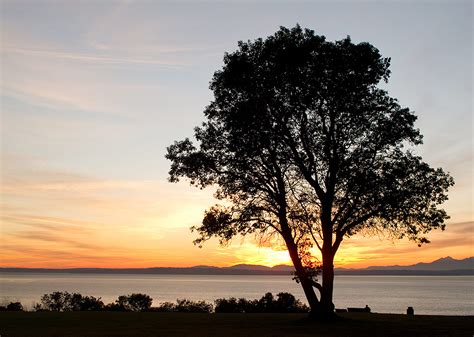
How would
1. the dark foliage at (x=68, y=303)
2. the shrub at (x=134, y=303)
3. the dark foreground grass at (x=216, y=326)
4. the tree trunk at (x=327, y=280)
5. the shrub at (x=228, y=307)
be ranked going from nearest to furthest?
the dark foreground grass at (x=216, y=326), the tree trunk at (x=327, y=280), the shrub at (x=228, y=307), the dark foliage at (x=68, y=303), the shrub at (x=134, y=303)

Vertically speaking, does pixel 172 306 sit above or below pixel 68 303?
below

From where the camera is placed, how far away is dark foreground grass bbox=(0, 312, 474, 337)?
29562 mm

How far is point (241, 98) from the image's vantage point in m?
39.1

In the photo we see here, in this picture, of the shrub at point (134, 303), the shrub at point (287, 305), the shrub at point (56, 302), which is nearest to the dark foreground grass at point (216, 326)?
the shrub at point (287, 305)

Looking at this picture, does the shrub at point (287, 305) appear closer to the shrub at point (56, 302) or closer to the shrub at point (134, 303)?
the shrub at point (134, 303)

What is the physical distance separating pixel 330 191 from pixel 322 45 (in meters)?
10.5

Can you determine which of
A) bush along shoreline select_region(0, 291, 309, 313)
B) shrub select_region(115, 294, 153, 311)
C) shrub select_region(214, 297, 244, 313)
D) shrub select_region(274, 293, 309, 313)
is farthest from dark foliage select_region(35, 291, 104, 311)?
shrub select_region(274, 293, 309, 313)

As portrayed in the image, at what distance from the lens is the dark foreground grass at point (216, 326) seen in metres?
29.6

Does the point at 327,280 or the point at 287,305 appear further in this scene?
the point at 287,305

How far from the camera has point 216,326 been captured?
33875 millimetres

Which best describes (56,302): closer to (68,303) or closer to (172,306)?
(68,303)

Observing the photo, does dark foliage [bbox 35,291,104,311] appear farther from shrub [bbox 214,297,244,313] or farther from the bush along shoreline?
shrub [bbox 214,297,244,313]

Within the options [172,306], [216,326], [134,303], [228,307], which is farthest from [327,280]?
[134,303]

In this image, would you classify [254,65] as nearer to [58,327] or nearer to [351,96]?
[351,96]
